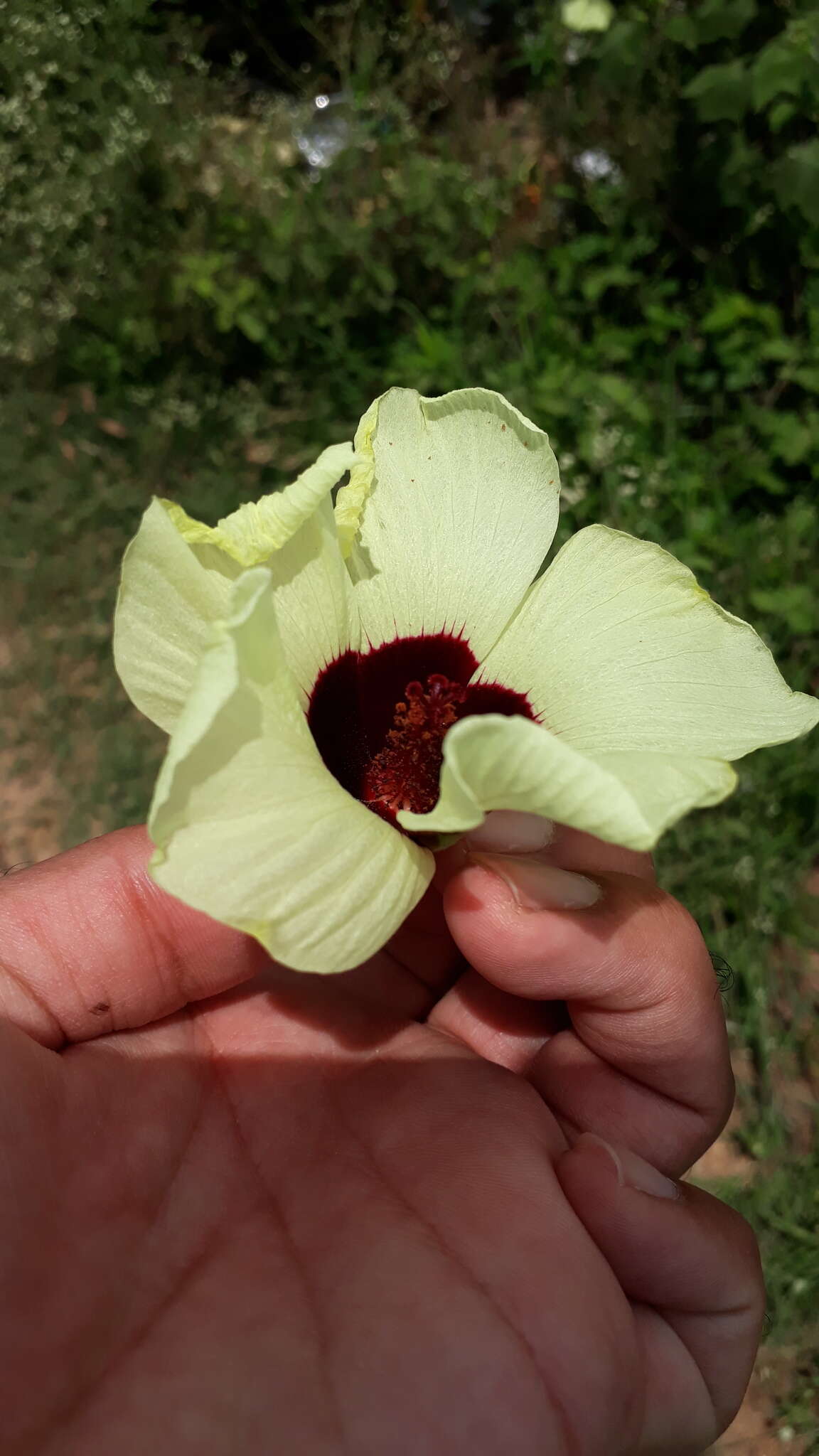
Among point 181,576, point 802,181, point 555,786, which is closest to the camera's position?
point 555,786

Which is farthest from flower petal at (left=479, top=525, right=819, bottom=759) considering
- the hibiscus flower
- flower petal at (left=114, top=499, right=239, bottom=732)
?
flower petal at (left=114, top=499, right=239, bottom=732)

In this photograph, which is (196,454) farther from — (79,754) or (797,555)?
(797,555)

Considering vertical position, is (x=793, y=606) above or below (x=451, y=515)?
below

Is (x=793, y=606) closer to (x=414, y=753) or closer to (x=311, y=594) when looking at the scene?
(x=414, y=753)

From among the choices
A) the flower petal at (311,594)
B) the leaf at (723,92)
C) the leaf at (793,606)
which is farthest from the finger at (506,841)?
the leaf at (723,92)

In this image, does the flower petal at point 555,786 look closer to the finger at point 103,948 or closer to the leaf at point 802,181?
the finger at point 103,948

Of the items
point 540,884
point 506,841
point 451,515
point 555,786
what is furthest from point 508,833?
point 451,515

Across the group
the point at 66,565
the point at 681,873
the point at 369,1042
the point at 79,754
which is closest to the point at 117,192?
the point at 66,565

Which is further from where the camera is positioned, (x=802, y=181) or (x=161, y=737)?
(x=161, y=737)
